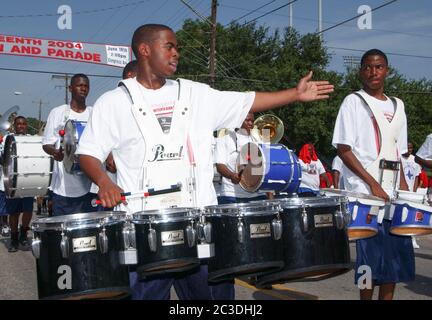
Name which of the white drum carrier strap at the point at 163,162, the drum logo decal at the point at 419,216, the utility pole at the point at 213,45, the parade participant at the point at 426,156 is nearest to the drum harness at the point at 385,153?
the drum logo decal at the point at 419,216

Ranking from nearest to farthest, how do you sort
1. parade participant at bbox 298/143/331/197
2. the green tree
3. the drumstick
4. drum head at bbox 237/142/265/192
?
the drumstick, drum head at bbox 237/142/265/192, parade participant at bbox 298/143/331/197, the green tree

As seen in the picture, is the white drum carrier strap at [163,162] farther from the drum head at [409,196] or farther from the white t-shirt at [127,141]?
the drum head at [409,196]

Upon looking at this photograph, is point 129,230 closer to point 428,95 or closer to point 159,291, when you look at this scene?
point 159,291

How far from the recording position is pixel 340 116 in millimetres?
4883

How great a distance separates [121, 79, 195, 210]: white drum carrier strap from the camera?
3479mm

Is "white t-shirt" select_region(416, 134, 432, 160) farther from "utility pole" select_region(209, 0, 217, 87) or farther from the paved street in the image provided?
"utility pole" select_region(209, 0, 217, 87)

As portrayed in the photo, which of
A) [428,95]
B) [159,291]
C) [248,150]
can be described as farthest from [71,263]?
[428,95]

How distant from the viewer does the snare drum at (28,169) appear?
8.77 metres

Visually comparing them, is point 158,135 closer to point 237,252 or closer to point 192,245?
point 192,245

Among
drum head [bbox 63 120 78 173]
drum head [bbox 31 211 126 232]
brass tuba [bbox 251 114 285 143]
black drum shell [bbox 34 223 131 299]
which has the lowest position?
black drum shell [bbox 34 223 131 299]

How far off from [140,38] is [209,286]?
4.99 feet

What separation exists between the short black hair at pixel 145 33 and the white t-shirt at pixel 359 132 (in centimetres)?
173

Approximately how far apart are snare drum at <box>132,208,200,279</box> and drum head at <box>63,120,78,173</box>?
10.3 feet

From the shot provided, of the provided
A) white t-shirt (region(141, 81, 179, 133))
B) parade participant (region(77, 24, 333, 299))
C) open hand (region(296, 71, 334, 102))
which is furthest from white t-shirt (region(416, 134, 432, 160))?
white t-shirt (region(141, 81, 179, 133))
